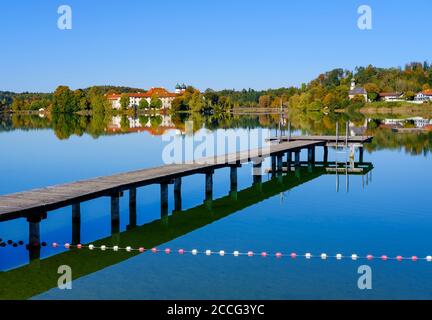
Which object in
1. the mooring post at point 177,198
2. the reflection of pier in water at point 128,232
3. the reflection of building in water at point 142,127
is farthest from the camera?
the reflection of building in water at point 142,127

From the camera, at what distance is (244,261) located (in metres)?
14.9

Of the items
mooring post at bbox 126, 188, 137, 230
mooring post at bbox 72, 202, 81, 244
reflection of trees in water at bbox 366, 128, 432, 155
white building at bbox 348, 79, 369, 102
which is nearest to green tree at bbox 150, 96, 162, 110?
white building at bbox 348, 79, 369, 102

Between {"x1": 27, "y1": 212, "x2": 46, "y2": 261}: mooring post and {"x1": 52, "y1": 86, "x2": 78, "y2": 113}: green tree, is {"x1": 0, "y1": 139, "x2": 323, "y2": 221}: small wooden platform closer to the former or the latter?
{"x1": 27, "y1": 212, "x2": 46, "y2": 261}: mooring post

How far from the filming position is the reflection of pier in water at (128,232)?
13539mm

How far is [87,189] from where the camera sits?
17.1 metres

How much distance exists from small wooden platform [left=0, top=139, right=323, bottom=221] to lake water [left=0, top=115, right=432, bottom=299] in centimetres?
132

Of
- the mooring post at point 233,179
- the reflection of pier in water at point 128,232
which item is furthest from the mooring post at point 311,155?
the mooring post at point 233,179

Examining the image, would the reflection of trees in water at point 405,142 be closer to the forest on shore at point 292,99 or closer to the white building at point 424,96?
the forest on shore at point 292,99

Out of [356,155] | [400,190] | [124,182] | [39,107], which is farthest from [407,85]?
[124,182]

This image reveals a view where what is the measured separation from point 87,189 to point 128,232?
6.35 ft

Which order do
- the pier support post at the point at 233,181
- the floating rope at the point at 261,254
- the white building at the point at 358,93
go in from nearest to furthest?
the floating rope at the point at 261,254 → the pier support post at the point at 233,181 → the white building at the point at 358,93

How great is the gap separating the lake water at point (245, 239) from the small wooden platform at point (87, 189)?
1.32m

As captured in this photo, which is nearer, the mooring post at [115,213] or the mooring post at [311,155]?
the mooring post at [115,213]

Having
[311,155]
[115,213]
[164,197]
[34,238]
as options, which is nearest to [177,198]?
[164,197]
